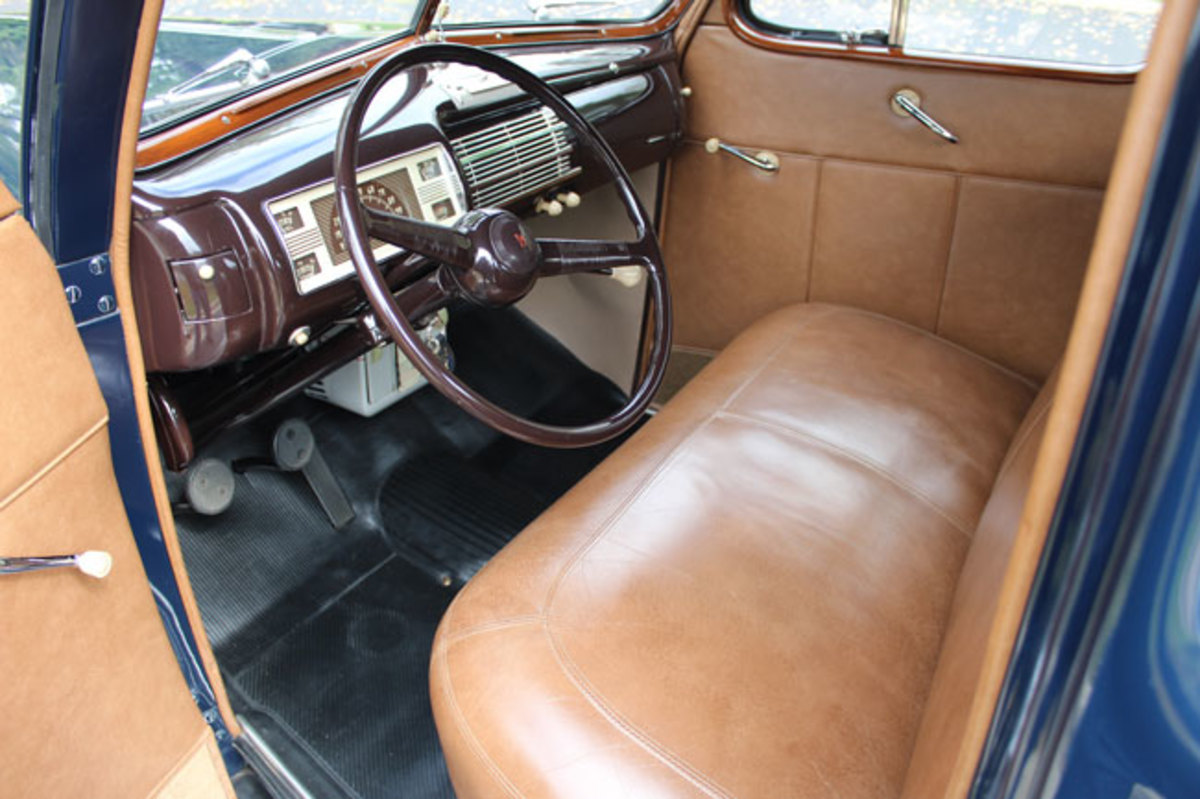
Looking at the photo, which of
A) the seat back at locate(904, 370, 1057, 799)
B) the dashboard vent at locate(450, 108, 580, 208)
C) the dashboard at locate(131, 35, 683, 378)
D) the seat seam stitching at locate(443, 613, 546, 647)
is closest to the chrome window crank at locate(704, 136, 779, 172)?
the dashboard at locate(131, 35, 683, 378)

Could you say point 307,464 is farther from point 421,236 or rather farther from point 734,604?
point 734,604

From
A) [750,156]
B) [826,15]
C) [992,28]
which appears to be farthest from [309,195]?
[992,28]

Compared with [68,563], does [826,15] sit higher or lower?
higher

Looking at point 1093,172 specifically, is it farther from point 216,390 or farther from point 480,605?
point 216,390

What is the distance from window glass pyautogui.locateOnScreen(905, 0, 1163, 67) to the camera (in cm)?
175

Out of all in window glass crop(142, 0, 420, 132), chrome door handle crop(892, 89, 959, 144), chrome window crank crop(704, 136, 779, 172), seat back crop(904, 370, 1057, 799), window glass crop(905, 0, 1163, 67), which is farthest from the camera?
chrome window crank crop(704, 136, 779, 172)

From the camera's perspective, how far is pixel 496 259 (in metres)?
1.21

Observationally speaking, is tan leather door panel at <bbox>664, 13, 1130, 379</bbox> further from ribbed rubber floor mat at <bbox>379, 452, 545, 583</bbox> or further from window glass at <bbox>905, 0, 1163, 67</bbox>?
ribbed rubber floor mat at <bbox>379, 452, 545, 583</bbox>

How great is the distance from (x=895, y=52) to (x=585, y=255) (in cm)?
97

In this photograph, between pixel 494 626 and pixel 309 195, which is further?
pixel 309 195

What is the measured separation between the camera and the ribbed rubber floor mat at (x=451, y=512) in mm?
1933

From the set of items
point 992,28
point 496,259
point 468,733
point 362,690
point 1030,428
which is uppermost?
point 992,28

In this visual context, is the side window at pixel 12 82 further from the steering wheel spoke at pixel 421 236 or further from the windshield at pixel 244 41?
the steering wheel spoke at pixel 421 236

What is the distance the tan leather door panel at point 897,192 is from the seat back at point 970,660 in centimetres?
84
